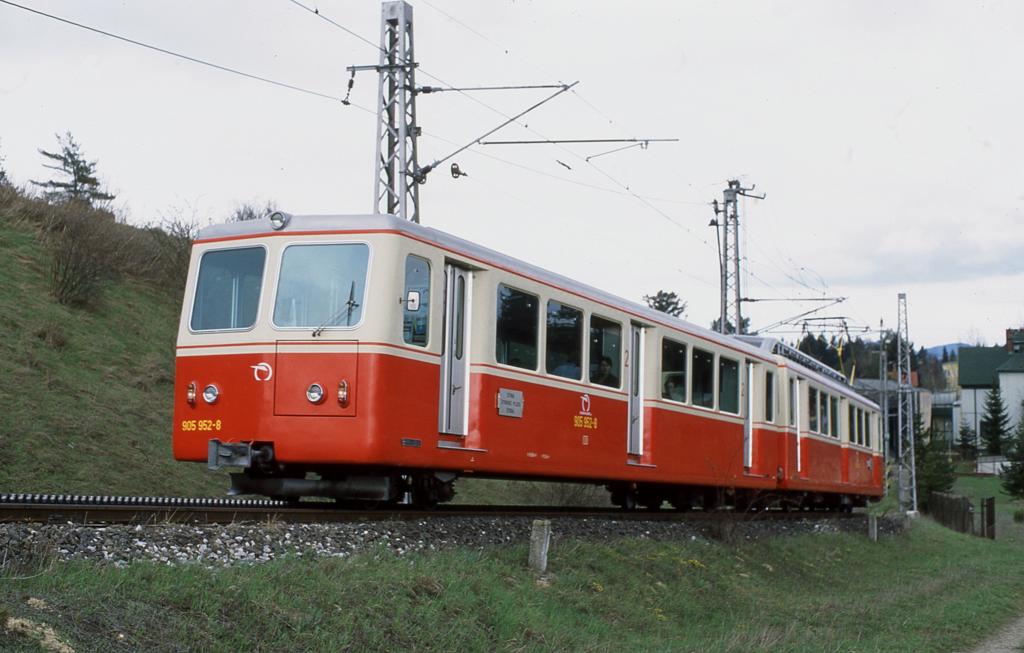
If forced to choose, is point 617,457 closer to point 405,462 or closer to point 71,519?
point 405,462

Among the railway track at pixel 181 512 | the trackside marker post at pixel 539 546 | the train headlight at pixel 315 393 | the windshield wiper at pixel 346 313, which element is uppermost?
the windshield wiper at pixel 346 313

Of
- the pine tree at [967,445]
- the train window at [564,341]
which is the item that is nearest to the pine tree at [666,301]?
the pine tree at [967,445]

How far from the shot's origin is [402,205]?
1708cm

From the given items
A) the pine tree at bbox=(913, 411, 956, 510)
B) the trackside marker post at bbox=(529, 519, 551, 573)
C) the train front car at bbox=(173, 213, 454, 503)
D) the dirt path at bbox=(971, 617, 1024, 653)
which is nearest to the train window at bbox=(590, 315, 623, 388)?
the train front car at bbox=(173, 213, 454, 503)

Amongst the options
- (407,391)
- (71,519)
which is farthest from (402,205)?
(71,519)

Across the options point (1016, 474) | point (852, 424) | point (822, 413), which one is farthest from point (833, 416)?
point (1016, 474)

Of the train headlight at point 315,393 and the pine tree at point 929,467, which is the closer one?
the train headlight at point 315,393

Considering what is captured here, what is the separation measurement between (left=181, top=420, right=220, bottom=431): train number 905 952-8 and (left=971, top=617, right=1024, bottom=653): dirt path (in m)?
7.28

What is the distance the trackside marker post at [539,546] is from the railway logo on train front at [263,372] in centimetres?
260

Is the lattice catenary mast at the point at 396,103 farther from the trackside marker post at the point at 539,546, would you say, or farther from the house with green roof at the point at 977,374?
the house with green roof at the point at 977,374

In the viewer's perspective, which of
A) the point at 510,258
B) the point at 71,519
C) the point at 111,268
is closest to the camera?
the point at 71,519

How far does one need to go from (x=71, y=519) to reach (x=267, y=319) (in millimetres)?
2671

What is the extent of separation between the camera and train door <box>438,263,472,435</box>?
1089 centimetres

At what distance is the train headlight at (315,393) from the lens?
1009 cm
